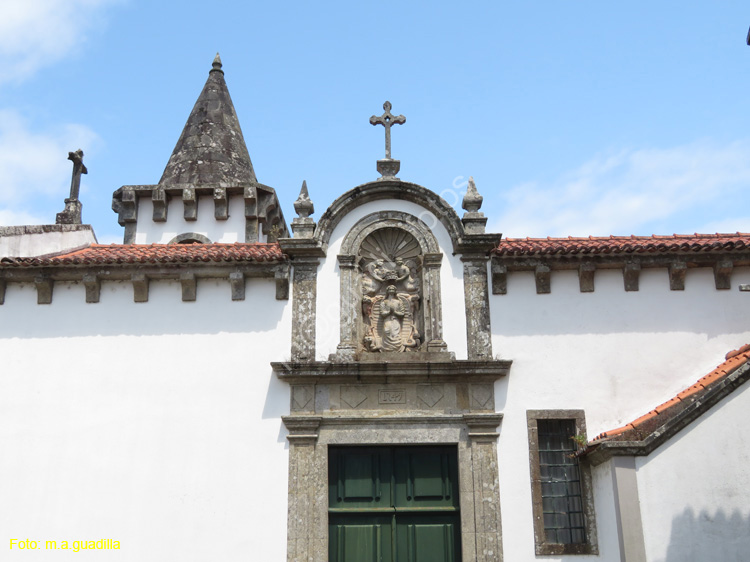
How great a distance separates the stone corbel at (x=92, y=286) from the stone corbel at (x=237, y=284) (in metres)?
1.91

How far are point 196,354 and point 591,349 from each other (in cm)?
545

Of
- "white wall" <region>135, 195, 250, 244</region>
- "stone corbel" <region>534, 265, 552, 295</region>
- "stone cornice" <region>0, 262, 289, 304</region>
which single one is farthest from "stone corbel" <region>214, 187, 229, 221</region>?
"stone corbel" <region>534, 265, 552, 295</region>

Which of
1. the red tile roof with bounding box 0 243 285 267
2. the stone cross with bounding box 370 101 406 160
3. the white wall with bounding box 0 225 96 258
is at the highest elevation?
the stone cross with bounding box 370 101 406 160

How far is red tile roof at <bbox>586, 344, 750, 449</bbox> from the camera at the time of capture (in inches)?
379

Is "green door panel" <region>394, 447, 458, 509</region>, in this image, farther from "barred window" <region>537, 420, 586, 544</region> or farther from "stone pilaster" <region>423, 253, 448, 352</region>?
"stone pilaster" <region>423, 253, 448, 352</region>

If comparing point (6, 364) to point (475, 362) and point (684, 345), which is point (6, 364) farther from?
point (684, 345)

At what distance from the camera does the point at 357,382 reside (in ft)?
34.8

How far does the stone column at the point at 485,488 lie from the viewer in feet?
32.4

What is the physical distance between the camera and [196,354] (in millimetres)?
10859

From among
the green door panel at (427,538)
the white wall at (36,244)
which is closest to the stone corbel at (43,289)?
the white wall at (36,244)

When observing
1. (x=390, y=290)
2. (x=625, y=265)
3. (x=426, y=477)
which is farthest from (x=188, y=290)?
(x=625, y=265)

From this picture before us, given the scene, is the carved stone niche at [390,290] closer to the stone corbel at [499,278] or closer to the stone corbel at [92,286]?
the stone corbel at [499,278]

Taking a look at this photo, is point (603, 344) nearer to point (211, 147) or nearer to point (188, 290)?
point (188, 290)

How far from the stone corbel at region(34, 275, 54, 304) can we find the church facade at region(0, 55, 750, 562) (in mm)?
55
